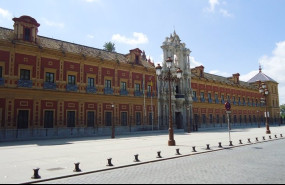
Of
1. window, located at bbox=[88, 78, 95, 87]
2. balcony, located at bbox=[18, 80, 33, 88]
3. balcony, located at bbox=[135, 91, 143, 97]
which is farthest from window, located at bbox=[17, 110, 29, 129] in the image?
balcony, located at bbox=[135, 91, 143, 97]

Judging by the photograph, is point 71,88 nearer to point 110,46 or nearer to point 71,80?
point 71,80

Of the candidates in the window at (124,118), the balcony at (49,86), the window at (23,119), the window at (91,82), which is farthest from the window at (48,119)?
Answer: the window at (124,118)

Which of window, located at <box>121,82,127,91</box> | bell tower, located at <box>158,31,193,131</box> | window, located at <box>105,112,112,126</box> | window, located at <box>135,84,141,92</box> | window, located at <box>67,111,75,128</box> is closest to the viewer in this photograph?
window, located at <box>67,111,75,128</box>

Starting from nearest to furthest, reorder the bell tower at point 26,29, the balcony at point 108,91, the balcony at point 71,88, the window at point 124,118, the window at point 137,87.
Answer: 1. the bell tower at point 26,29
2. the balcony at point 71,88
3. the balcony at point 108,91
4. the window at point 124,118
5. the window at point 137,87

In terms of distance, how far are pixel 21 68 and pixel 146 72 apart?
1615 cm

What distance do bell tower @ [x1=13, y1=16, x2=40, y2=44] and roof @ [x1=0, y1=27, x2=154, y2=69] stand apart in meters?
0.76

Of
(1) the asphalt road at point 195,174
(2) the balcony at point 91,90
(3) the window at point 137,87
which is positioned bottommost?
(1) the asphalt road at point 195,174

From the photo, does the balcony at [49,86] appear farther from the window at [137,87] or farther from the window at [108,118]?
the window at [137,87]

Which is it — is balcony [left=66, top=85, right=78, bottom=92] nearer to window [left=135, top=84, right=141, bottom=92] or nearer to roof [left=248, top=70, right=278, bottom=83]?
window [left=135, top=84, right=141, bottom=92]

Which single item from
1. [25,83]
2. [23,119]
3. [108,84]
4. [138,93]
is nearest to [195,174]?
[23,119]

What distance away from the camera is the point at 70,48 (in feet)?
89.5

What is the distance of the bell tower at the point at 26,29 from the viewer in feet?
75.0

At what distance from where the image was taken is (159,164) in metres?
9.09

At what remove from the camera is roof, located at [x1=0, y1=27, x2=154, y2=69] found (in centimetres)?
2356
